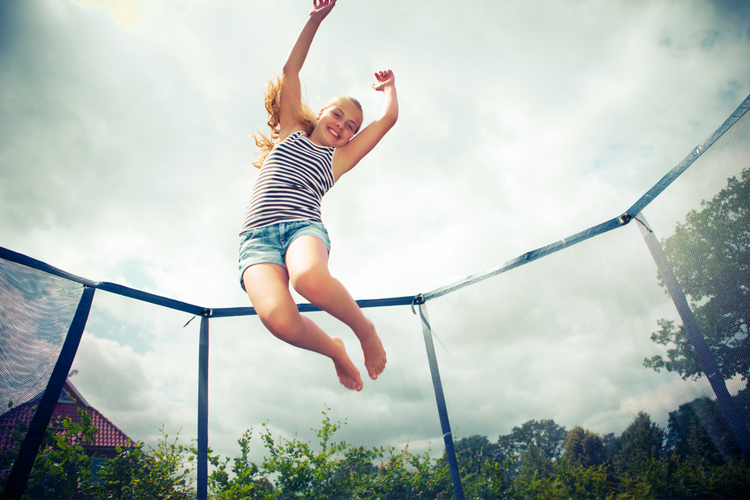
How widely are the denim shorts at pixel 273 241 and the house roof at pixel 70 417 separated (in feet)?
3.34

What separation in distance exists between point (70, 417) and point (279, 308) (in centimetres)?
132

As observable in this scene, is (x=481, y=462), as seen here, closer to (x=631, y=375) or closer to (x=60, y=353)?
(x=631, y=375)

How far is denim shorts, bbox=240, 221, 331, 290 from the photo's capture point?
46.2 inches

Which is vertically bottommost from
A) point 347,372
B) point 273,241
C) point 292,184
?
point 347,372

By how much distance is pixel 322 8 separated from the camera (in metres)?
1.29

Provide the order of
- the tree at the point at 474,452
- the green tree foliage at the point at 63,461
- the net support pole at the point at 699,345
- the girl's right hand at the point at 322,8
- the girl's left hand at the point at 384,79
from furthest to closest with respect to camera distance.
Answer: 1. the tree at the point at 474,452
2. the girl's left hand at the point at 384,79
3. the green tree foliage at the point at 63,461
4. the girl's right hand at the point at 322,8
5. the net support pole at the point at 699,345

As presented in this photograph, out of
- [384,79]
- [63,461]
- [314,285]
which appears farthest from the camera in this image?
[384,79]

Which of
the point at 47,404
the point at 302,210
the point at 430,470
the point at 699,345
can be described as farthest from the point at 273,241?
the point at 430,470

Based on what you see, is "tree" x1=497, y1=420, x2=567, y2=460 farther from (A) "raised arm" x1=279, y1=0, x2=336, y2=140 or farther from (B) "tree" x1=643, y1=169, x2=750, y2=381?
(A) "raised arm" x1=279, y1=0, x2=336, y2=140

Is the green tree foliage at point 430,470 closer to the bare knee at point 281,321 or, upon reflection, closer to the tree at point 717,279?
the tree at point 717,279

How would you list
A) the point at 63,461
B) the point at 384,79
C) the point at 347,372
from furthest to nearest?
the point at 384,79 → the point at 63,461 → the point at 347,372

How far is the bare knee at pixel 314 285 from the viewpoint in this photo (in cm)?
100

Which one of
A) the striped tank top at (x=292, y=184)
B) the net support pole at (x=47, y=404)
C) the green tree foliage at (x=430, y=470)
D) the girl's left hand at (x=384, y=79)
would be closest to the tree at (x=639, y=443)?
the green tree foliage at (x=430, y=470)

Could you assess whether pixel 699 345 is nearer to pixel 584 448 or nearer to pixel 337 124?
pixel 584 448
